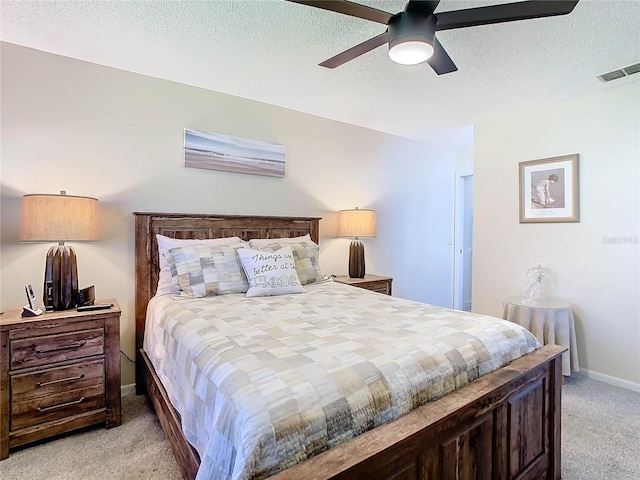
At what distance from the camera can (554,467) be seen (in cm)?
165

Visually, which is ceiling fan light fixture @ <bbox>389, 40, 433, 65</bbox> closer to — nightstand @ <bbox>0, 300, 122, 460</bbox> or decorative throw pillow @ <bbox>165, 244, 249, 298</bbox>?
decorative throw pillow @ <bbox>165, 244, 249, 298</bbox>

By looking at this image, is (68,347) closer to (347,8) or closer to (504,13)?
(347,8)

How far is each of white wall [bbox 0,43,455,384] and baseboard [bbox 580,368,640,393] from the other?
6.99 feet

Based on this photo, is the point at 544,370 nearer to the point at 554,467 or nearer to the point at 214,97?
the point at 554,467

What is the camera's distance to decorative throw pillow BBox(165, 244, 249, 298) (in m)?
2.36

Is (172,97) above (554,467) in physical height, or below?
above

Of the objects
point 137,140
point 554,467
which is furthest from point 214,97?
point 554,467

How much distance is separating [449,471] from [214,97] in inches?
122

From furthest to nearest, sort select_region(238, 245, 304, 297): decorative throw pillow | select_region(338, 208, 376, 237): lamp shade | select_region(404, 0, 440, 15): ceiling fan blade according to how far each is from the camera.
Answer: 1. select_region(338, 208, 376, 237): lamp shade
2. select_region(238, 245, 304, 297): decorative throw pillow
3. select_region(404, 0, 440, 15): ceiling fan blade

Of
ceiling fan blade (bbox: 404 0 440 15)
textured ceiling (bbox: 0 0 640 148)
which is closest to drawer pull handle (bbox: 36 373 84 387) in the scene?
textured ceiling (bbox: 0 0 640 148)

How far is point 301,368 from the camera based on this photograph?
116 centimetres

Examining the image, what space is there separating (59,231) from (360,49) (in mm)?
2052

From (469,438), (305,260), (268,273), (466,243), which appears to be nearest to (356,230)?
(305,260)

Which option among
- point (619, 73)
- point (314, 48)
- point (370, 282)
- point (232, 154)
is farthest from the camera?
point (370, 282)
